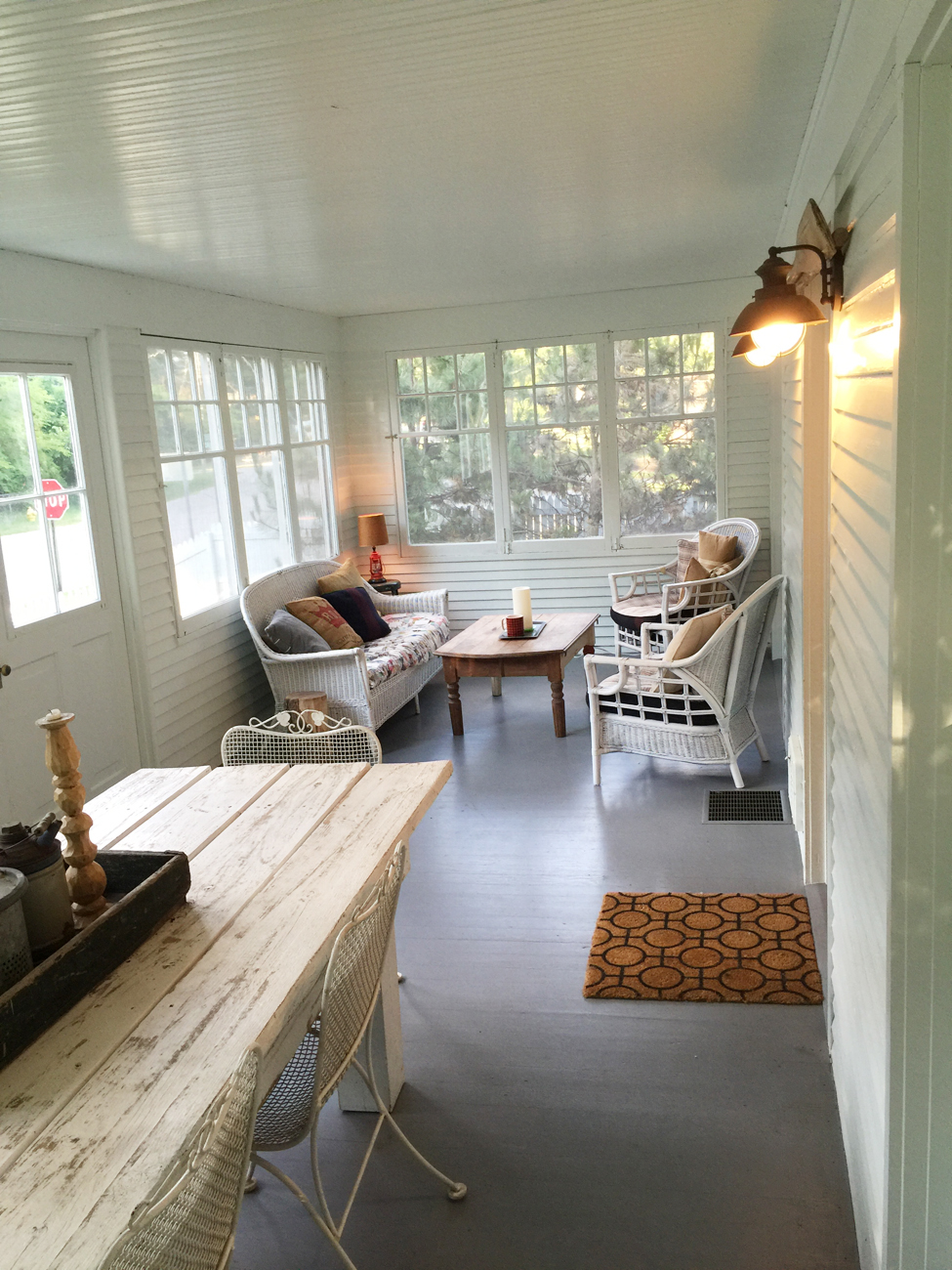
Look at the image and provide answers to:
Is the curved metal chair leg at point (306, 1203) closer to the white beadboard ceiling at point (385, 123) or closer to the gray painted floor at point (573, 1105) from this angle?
the gray painted floor at point (573, 1105)

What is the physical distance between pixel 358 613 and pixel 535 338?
2546 mm

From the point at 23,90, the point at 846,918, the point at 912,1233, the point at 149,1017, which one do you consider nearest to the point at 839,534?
the point at 846,918

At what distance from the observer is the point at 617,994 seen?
10.9ft

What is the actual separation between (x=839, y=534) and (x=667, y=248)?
383cm

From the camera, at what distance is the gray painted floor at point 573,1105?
2.33m

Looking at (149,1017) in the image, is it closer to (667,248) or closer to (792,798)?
(792,798)

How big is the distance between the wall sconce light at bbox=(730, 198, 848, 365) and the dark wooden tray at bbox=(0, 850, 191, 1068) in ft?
6.28

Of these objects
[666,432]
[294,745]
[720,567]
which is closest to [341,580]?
[720,567]

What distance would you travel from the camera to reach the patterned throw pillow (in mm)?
6215

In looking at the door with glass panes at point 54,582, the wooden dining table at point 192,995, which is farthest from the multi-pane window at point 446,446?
the wooden dining table at point 192,995

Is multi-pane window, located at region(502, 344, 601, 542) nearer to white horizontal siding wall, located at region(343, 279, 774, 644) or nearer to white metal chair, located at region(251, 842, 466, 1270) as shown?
white horizontal siding wall, located at region(343, 279, 774, 644)

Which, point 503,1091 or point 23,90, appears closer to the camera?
point 23,90

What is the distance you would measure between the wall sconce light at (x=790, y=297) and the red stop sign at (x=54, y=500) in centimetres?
317

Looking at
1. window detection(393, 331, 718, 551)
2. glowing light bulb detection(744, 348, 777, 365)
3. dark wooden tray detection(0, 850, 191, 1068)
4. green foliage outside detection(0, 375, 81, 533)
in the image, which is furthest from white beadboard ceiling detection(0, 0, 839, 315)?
window detection(393, 331, 718, 551)
